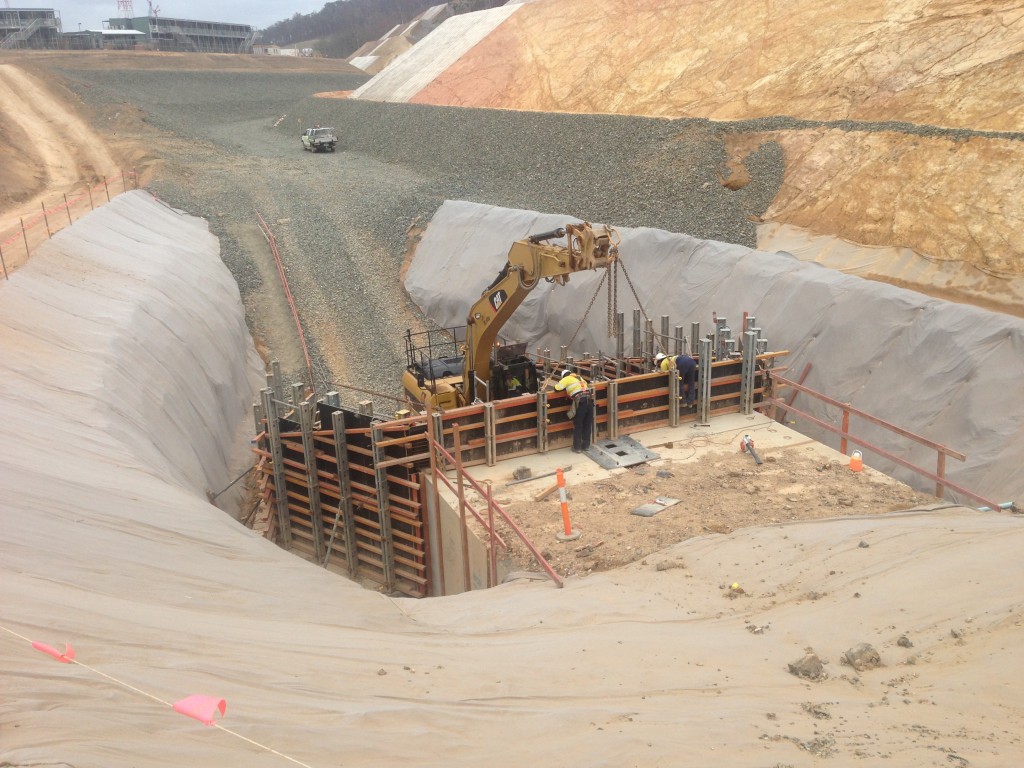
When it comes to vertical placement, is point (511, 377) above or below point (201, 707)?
below

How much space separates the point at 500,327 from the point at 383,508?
3812 millimetres

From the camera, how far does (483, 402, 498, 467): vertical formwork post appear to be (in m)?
12.7

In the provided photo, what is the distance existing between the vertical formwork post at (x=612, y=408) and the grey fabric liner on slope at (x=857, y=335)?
13.6ft

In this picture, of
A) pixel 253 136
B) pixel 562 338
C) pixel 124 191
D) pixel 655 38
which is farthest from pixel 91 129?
pixel 562 338

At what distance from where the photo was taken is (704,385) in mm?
14047

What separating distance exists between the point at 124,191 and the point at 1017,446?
94.1ft

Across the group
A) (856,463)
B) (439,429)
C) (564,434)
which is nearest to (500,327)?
(564,434)

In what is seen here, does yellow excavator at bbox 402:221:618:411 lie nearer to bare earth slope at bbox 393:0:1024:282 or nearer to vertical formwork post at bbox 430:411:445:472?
vertical formwork post at bbox 430:411:445:472

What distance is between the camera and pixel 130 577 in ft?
23.8

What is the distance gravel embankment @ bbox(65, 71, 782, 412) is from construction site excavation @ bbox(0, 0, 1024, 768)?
20cm

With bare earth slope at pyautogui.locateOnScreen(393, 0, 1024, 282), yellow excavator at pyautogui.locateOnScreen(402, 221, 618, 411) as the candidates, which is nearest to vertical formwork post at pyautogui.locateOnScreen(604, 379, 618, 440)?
yellow excavator at pyautogui.locateOnScreen(402, 221, 618, 411)

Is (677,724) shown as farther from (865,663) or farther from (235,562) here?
(235,562)

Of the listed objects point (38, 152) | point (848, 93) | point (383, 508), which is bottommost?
point (383, 508)

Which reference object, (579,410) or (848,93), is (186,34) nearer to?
(848,93)
